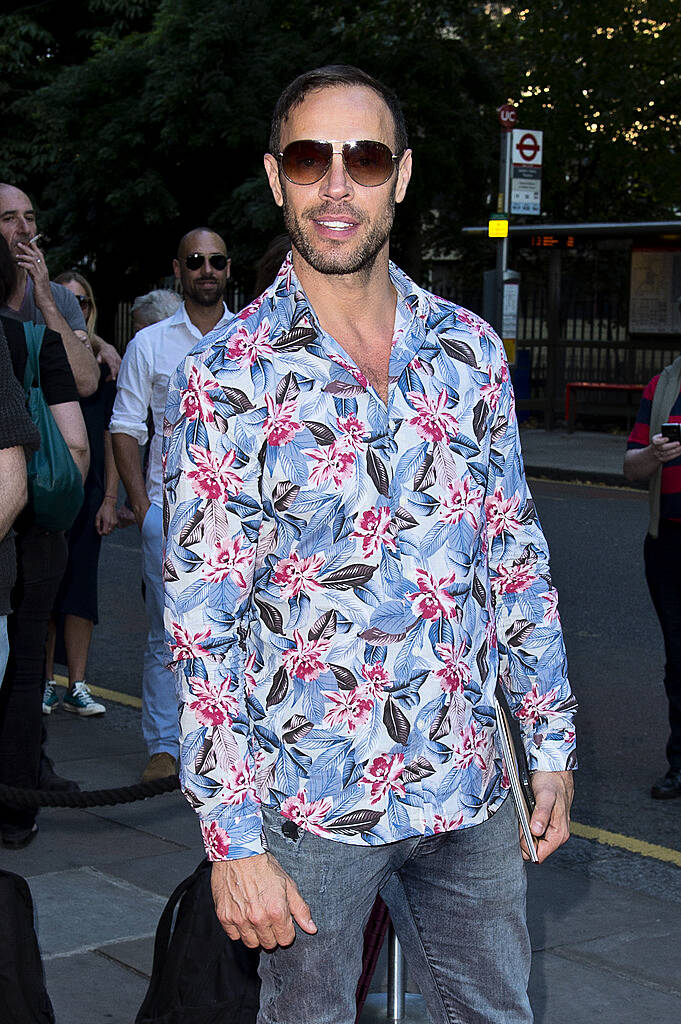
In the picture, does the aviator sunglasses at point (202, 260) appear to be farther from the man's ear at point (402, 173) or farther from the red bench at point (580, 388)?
the red bench at point (580, 388)

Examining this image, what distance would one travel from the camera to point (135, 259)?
1041 inches

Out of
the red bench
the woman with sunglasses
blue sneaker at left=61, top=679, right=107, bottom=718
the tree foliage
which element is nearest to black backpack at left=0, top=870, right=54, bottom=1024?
the woman with sunglasses

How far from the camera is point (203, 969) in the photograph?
241 centimetres

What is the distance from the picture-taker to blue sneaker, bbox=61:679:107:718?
6562mm

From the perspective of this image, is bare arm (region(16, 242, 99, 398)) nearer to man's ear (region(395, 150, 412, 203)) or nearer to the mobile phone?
the mobile phone

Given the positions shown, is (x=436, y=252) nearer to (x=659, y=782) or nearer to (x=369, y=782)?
(x=659, y=782)

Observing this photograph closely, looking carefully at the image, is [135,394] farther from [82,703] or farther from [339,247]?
[339,247]

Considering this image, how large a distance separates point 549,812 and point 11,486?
1586 millimetres

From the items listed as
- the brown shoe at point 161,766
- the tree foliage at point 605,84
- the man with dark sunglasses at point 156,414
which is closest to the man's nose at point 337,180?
the man with dark sunglasses at point 156,414

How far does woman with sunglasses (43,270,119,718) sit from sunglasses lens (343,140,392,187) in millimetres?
4253

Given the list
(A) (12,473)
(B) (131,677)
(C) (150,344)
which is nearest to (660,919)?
(A) (12,473)

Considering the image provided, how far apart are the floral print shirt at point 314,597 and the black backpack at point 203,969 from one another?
1.10 ft

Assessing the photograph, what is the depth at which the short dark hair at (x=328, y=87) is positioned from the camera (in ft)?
7.56

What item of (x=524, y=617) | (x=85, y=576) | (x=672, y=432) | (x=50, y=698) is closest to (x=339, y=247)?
(x=524, y=617)
